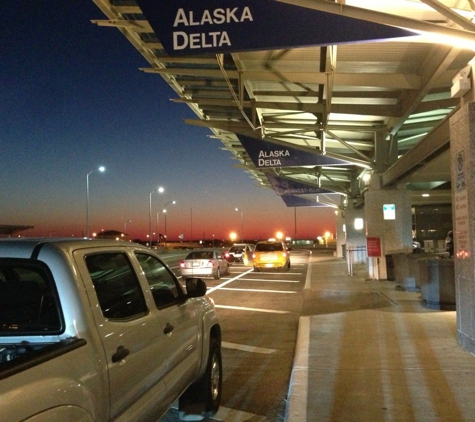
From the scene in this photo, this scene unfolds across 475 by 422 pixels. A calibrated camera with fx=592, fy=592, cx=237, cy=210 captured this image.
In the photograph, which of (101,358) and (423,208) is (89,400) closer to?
(101,358)

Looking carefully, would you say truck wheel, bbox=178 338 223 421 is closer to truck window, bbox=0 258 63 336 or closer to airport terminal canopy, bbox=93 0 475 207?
truck window, bbox=0 258 63 336

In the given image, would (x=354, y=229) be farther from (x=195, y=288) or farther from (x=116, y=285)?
(x=116, y=285)

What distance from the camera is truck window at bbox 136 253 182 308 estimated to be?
5.09 metres

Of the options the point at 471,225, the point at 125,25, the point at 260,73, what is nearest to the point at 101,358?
the point at 471,225

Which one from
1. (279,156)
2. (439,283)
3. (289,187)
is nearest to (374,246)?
(279,156)

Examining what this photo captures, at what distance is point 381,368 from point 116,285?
14.8 feet

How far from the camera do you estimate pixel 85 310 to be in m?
3.49

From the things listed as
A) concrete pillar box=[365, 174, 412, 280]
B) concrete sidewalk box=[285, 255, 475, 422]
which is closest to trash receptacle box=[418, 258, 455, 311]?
concrete sidewalk box=[285, 255, 475, 422]

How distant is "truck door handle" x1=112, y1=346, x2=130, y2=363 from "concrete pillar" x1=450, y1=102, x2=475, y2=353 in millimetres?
5598

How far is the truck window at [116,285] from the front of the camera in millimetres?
4016

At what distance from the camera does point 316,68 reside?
15.4 meters

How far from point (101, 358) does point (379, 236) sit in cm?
1902

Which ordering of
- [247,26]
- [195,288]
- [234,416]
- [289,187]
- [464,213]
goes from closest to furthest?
[195,288] → [234,416] → [247,26] → [464,213] → [289,187]

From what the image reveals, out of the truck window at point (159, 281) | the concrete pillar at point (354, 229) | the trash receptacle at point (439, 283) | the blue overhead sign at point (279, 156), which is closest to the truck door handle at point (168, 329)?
the truck window at point (159, 281)
